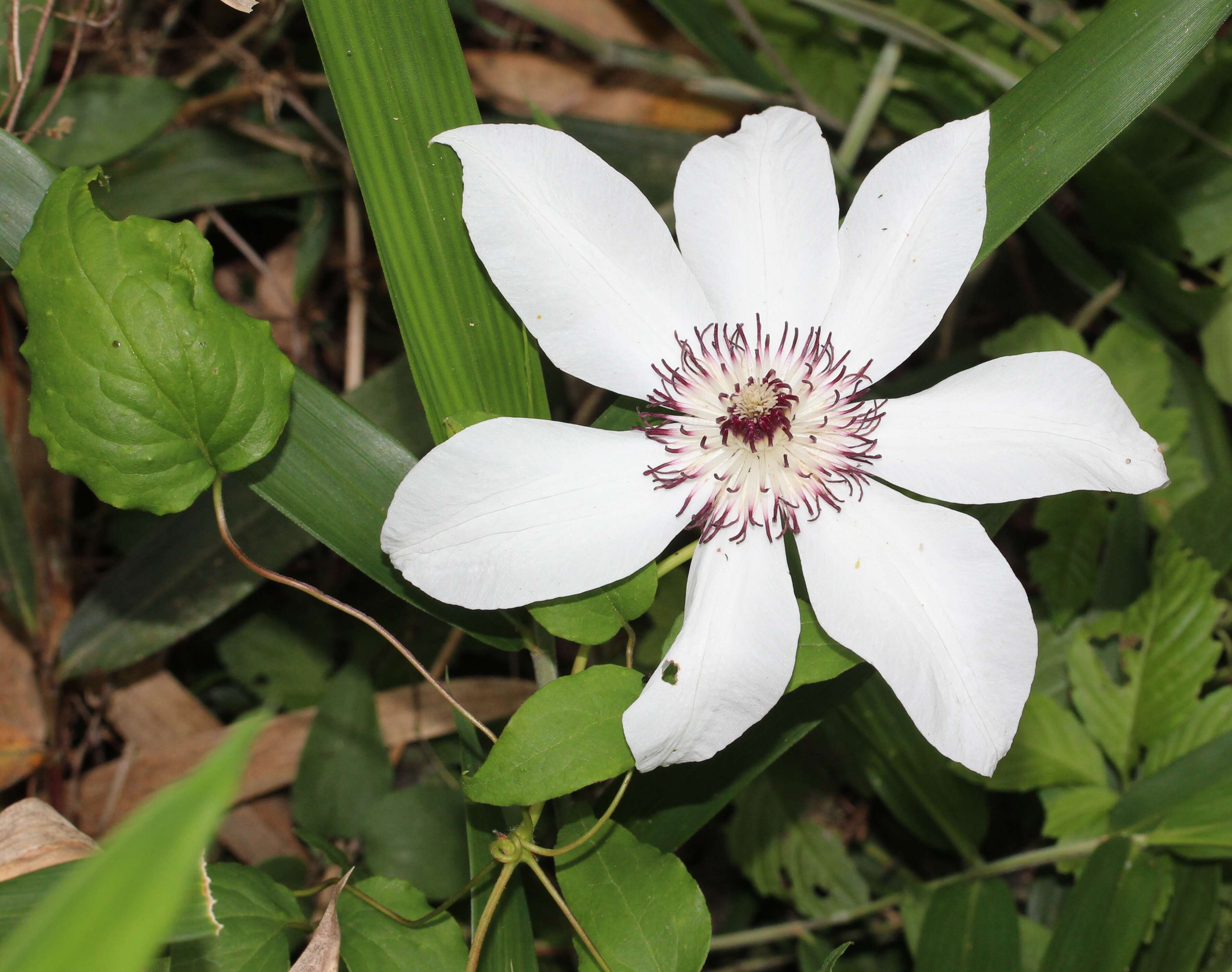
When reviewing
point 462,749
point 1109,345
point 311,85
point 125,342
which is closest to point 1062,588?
point 1109,345

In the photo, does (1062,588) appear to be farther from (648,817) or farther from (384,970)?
(384,970)

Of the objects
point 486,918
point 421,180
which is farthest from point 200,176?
point 486,918

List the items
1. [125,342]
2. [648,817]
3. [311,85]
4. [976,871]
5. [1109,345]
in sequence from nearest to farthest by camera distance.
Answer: [125,342]
[648,817]
[976,871]
[1109,345]
[311,85]

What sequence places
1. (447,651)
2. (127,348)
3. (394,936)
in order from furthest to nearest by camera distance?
(447,651) < (394,936) < (127,348)

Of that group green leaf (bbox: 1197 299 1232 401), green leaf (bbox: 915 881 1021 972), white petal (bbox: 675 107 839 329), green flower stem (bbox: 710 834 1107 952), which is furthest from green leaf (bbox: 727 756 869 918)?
green leaf (bbox: 1197 299 1232 401)

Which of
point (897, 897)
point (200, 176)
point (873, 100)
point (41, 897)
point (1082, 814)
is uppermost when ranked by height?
point (873, 100)

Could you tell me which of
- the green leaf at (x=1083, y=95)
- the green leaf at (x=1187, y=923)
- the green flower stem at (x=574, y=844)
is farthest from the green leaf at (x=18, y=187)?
the green leaf at (x=1187, y=923)

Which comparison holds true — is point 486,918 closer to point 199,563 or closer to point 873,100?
point 199,563
